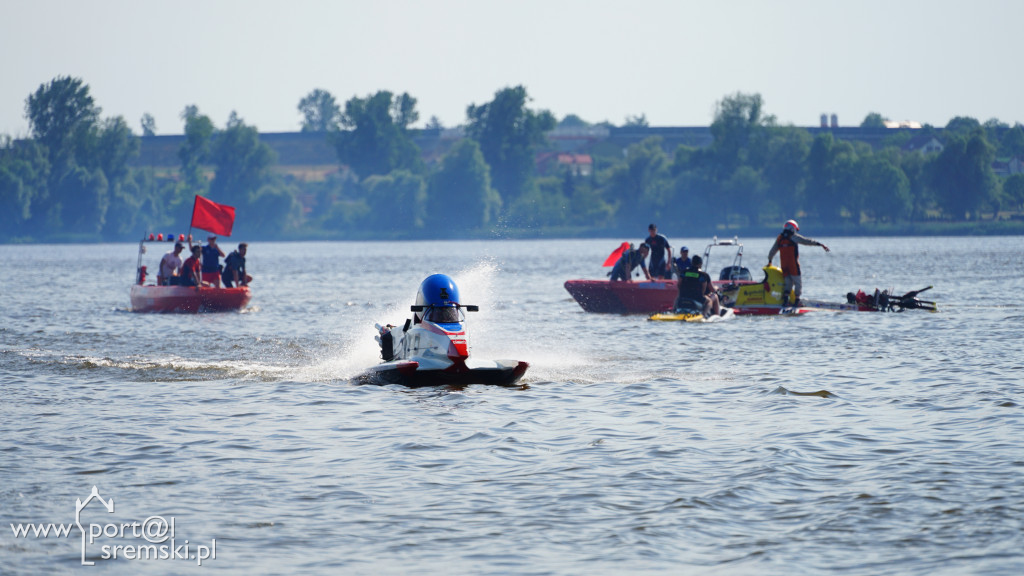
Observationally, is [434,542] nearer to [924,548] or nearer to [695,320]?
[924,548]

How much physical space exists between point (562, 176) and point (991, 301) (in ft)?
432

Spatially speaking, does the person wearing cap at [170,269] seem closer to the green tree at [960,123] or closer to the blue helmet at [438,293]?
the blue helmet at [438,293]

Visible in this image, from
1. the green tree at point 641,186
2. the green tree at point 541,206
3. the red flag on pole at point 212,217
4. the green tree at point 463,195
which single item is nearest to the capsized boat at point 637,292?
the red flag on pole at point 212,217

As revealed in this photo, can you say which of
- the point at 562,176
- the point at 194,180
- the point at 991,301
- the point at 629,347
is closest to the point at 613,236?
the point at 562,176

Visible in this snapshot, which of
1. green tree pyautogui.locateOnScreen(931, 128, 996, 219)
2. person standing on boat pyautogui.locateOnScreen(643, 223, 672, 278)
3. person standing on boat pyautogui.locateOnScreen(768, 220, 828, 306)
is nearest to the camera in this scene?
person standing on boat pyautogui.locateOnScreen(768, 220, 828, 306)

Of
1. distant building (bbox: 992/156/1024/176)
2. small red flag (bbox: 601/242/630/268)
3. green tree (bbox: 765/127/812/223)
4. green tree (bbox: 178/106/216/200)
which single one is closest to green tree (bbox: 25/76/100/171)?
green tree (bbox: 178/106/216/200)

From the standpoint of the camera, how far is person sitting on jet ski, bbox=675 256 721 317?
27281 millimetres

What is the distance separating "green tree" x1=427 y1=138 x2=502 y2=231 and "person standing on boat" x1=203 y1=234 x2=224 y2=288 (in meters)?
111

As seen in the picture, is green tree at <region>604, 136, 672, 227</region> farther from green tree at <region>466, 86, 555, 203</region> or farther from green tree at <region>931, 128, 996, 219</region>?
green tree at <region>931, 128, 996, 219</region>

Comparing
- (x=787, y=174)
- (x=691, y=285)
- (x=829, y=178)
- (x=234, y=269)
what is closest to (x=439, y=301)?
(x=691, y=285)

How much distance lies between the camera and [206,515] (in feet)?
34.2

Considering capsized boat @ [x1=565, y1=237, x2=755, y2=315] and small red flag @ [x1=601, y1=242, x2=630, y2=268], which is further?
small red flag @ [x1=601, y1=242, x2=630, y2=268]

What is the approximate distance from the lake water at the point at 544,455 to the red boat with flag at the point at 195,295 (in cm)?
692

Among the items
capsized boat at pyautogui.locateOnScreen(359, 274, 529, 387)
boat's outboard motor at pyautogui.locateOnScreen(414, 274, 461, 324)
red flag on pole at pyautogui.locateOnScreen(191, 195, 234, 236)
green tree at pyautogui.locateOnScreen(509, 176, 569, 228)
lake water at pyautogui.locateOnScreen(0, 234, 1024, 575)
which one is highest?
green tree at pyautogui.locateOnScreen(509, 176, 569, 228)
